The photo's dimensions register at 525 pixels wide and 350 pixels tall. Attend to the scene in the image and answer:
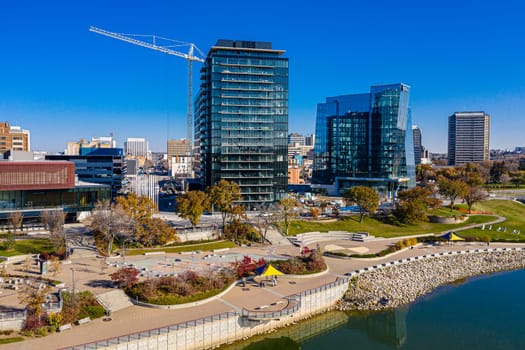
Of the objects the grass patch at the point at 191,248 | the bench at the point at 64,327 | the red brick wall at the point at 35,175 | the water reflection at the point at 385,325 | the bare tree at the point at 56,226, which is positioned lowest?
the water reflection at the point at 385,325

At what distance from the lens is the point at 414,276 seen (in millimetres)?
51125

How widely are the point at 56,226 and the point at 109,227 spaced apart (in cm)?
849

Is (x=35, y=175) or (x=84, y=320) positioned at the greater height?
(x=35, y=175)

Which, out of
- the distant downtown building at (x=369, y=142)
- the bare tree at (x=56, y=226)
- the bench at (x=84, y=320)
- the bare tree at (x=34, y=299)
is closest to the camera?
the bare tree at (x=34, y=299)

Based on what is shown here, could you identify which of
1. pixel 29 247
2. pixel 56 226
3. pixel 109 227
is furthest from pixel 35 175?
pixel 109 227

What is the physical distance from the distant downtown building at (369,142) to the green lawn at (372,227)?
1311 inches

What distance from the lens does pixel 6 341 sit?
29.3 m

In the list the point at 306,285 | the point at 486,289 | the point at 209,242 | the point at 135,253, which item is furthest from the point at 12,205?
the point at 486,289

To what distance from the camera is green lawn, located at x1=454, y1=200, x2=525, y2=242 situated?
7200 cm

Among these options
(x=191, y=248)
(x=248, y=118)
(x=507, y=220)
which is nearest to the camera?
(x=191, y=248)

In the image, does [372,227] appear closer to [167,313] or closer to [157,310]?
[167,313]

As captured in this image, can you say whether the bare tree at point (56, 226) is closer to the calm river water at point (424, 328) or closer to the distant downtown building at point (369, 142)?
the calm river water at point (424, 328)

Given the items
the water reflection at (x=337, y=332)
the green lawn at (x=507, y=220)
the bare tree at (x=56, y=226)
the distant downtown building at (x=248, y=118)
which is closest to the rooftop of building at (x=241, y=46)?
the distant downtown building at (x=248, y=118)

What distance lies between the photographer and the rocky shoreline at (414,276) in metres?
43.7
